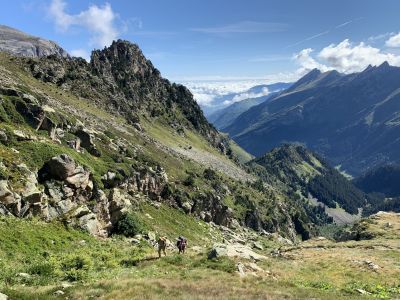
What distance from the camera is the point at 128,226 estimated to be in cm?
6650

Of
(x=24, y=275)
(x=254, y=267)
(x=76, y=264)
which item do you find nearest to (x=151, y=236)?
(x=254, y=267)

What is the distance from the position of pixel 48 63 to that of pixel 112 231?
486ft

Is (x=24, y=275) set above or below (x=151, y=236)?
above

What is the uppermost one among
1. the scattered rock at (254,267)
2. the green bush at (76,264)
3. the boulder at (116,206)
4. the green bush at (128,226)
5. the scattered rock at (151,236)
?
the boulder at (116,206)

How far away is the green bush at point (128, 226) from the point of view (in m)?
65.9

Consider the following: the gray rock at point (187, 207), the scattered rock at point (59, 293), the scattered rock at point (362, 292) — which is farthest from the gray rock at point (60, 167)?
the gray rock at point (187, 207)

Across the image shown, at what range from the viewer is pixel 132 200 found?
84438mm

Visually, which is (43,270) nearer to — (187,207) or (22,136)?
(22,136)

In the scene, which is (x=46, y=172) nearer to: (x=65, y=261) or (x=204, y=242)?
(x=65, y=261)

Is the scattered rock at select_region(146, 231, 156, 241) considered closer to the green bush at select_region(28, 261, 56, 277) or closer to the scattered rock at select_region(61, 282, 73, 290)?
the green bush at select_region(28, 261, 56, 277)

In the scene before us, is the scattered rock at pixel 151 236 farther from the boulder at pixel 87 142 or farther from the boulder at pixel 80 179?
the boulder at pixel 87 142

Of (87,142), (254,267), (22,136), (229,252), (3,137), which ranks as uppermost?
(87,142)

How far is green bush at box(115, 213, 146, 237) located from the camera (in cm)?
6594

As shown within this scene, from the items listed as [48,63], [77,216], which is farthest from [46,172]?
[48,63]
